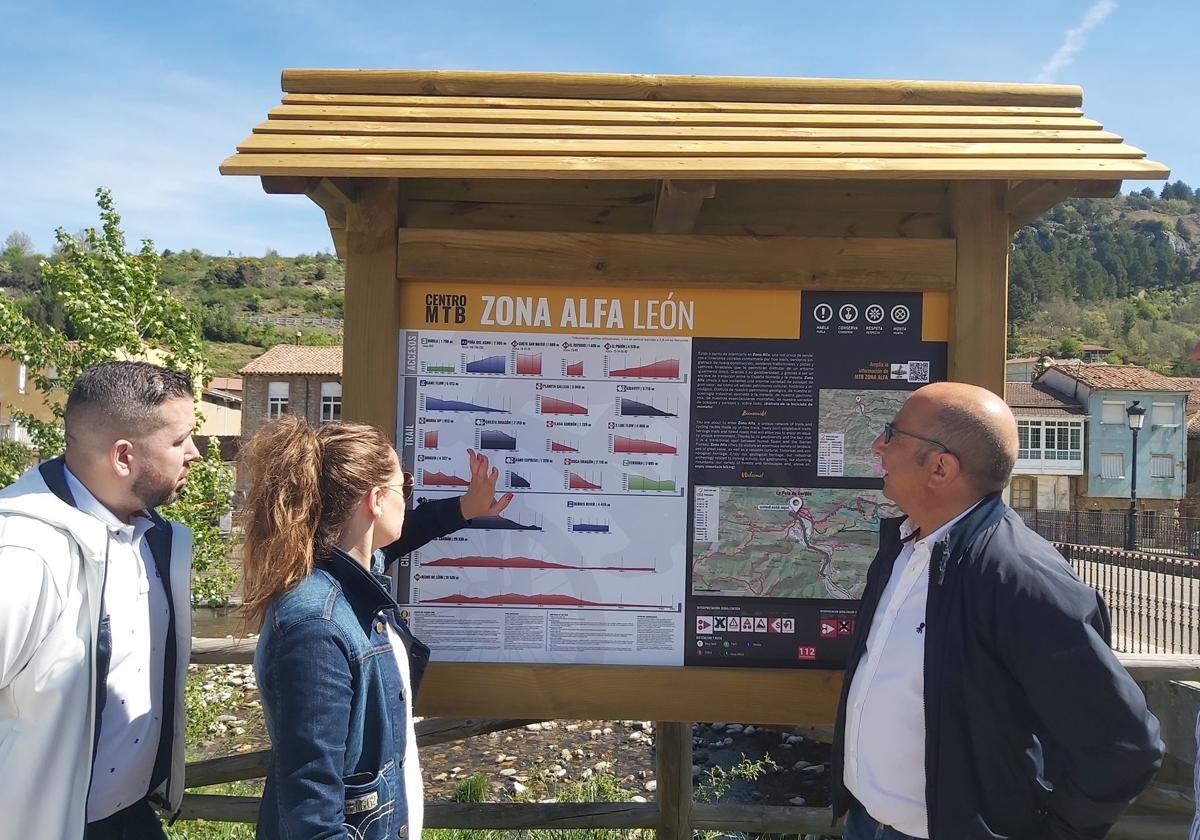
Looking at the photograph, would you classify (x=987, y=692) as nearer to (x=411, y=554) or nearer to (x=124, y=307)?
(x=411, y=554)

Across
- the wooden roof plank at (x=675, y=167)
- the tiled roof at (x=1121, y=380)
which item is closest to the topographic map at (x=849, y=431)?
the wooden roof plank at (x=675, y=167)

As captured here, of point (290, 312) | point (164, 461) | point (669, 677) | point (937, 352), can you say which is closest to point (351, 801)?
point (164, 461)

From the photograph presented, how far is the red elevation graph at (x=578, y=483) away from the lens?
3.15 metres

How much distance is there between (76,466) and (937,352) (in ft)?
9.37

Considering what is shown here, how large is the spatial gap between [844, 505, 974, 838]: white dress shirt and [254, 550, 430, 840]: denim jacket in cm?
125

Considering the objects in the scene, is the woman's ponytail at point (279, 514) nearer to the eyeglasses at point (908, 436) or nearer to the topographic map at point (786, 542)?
the topographic map at point (786, 542)

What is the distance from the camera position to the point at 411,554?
315 centimetres

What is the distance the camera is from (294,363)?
57.4 m

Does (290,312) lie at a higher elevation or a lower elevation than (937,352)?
higher

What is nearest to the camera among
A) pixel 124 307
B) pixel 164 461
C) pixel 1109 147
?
pixel 164 461

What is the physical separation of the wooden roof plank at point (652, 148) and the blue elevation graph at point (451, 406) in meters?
0.87

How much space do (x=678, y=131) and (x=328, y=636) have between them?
2.07 meters

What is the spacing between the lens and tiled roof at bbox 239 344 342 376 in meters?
56.1

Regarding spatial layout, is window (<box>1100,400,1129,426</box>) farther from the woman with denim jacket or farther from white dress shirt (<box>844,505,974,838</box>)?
the woman with denim jacket
